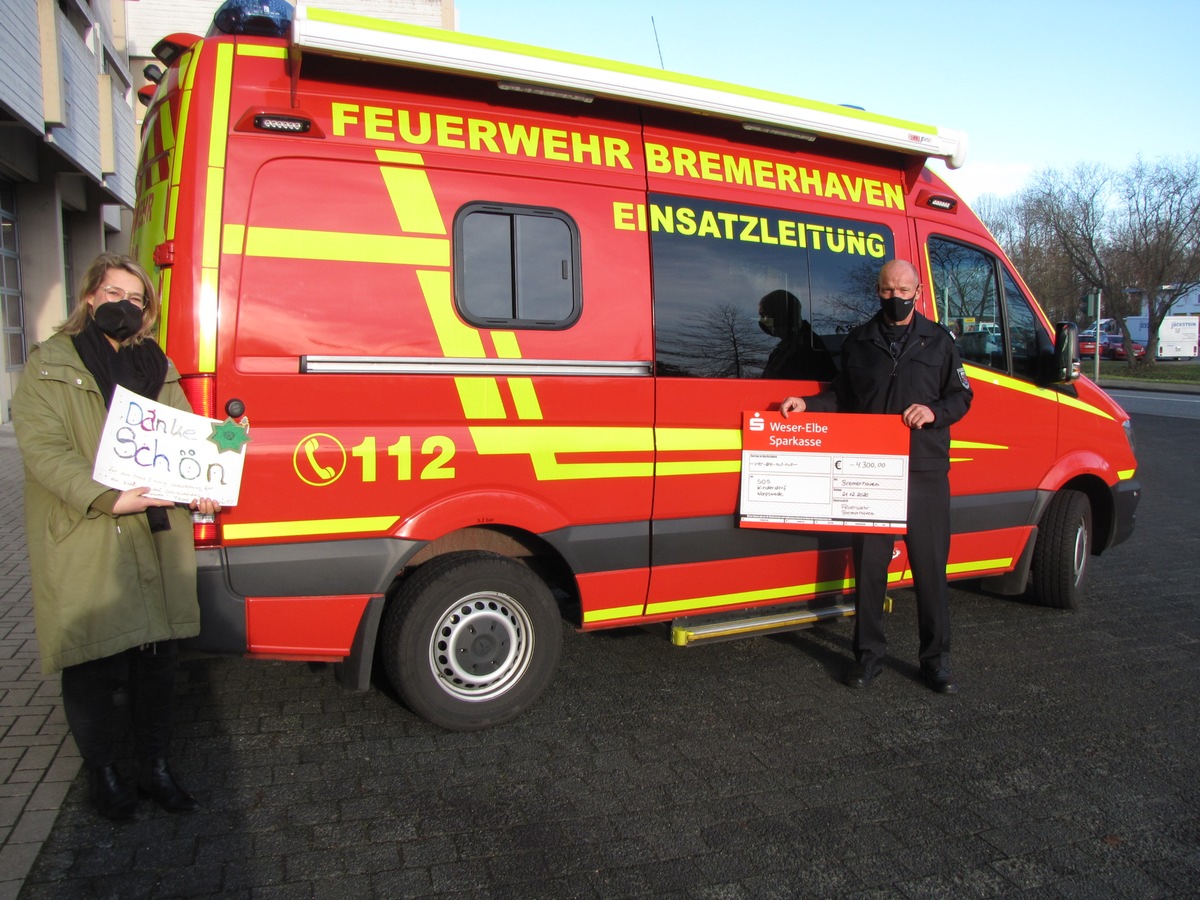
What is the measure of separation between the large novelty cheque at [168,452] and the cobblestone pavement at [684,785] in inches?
44.2

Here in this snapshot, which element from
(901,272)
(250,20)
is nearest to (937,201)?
(901,272)

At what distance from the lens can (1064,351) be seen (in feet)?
17.7

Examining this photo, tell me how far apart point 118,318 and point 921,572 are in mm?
3567

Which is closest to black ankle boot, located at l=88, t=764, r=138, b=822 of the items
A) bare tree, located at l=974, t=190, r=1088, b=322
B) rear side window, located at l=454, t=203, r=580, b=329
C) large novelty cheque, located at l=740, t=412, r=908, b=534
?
rear side window, located at l=454, t=203, r=580, b=329

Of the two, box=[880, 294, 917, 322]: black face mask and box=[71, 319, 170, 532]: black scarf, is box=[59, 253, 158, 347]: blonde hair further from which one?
box=[880, 294, 917, 322]: black face mask

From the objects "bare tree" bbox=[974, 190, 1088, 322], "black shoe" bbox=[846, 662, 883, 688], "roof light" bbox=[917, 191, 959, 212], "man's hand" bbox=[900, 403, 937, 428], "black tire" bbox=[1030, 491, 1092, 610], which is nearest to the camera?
"man's hand" bbox=[900, 403, 937, 428]

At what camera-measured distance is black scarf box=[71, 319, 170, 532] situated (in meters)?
3.07

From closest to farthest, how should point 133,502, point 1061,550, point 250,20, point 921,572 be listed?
point 133,502 → point 250,20 → point 921,572 → point 1061,550

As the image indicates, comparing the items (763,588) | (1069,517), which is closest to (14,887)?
(763,588)

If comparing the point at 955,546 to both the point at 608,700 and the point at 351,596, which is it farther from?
the point at 351,596

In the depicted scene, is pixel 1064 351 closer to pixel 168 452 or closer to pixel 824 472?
pixel 824 472

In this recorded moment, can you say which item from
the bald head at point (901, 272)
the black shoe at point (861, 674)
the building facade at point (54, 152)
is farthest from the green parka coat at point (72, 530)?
the building facade at point (54, 152)

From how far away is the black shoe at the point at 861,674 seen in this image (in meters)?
4.59

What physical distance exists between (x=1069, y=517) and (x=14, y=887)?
17.9 feet
